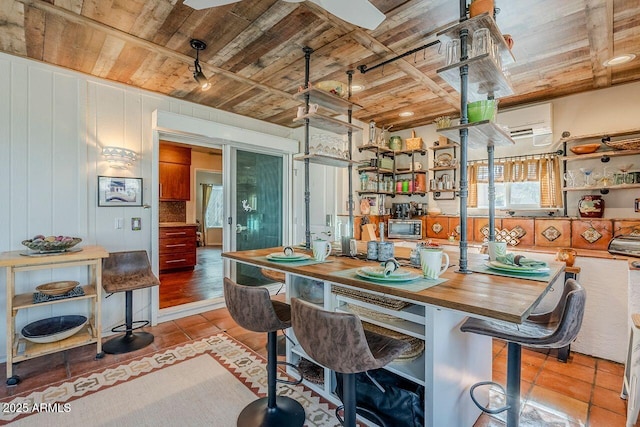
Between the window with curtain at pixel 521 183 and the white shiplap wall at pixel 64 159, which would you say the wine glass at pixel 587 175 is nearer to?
the window with curtain at pixel 521 183

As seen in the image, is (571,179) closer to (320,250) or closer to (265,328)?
(320,250)

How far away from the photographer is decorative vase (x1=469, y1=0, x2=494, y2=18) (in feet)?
4.82

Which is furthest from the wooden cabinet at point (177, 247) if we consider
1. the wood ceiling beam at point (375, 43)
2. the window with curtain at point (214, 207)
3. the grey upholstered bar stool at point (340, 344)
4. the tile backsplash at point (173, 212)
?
the grey upholstered bar stool at point (340, 344)

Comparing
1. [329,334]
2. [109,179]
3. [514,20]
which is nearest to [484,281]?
[329,334]

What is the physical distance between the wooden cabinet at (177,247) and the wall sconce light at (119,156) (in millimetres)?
2760

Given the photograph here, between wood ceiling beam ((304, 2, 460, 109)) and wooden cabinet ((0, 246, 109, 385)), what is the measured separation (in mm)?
2472

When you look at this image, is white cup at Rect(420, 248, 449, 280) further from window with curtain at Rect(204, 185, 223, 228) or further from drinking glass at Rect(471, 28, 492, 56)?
window with curtain at Rect(204, 185, 223, 228)

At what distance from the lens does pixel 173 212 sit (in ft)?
21.2

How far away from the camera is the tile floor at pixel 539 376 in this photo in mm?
1930

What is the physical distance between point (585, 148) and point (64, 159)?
5.15 m

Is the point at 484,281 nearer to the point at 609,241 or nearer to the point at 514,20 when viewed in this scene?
the point at 514,20

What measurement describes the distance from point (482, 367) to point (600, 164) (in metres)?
2.90

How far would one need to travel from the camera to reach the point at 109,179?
305cm

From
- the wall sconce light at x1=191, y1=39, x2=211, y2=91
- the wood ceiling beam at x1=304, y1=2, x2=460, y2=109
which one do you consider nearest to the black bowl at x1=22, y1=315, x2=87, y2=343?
the wall sconce light at x1=191, y1=39, x2=211, y2=91
